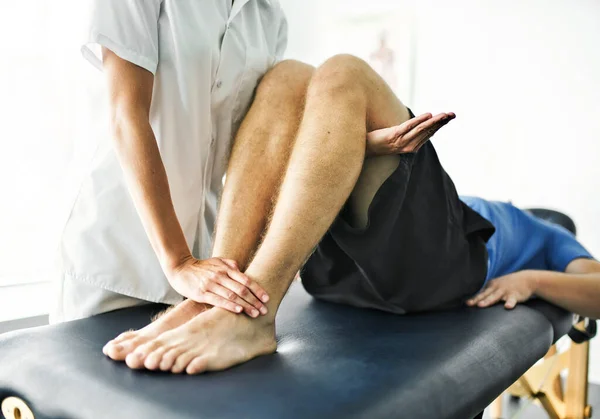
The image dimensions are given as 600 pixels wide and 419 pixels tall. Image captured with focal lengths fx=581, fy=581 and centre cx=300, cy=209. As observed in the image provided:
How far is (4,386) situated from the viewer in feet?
2.81

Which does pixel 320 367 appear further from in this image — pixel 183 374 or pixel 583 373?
pixel 583 373

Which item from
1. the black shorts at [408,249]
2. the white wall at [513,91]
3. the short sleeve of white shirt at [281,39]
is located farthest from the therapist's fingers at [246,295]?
the white wall at [513,91]

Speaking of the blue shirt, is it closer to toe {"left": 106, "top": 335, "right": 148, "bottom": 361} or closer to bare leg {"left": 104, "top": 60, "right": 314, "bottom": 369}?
bare leg {"left": 104, "top": 60, "right": 314, "bottom": 369}

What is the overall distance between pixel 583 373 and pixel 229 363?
5.29 feet

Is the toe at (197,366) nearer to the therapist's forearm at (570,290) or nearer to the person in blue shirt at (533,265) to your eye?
the person in blue shirt at (533,265)

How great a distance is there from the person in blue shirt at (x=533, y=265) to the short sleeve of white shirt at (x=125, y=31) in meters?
0.84

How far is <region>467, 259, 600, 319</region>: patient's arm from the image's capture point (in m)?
1.30

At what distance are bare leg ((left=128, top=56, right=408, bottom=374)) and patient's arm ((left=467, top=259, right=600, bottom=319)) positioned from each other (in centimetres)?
48

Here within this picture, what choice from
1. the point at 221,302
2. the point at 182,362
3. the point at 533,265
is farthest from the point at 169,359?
the point at 533,265

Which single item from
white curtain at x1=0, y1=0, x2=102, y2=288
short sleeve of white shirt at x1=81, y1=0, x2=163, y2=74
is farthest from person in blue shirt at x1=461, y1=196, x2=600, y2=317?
white curtain at x1=0, y1=0, x2=102, y2=288

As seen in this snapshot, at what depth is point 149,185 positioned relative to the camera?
3.39 feet

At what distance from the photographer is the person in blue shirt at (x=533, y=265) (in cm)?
131

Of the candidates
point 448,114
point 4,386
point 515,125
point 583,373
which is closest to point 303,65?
point 448,114

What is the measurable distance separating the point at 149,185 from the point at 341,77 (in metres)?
0.40
